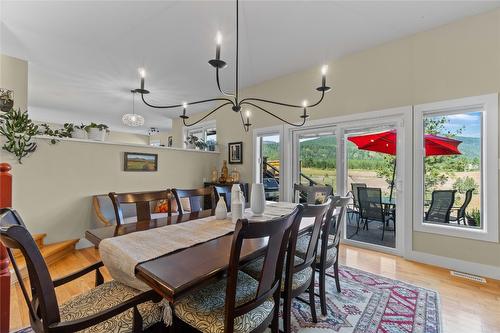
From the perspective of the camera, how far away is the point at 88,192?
3447mm

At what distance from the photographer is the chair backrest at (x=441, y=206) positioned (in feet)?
9.39

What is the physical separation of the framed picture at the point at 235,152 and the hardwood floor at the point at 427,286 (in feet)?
8.88

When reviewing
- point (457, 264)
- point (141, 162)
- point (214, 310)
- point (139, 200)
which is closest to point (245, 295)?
point (214, 310)

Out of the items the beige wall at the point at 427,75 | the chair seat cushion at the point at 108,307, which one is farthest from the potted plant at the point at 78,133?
the beige wall at the point at 427,75

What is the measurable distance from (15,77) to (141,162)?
2.14 m

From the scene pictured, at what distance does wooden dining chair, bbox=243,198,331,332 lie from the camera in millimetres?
1380

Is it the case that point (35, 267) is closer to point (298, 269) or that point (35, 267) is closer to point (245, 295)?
point (245, 295)

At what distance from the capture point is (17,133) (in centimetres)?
271

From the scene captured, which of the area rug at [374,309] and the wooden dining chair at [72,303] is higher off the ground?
the wooden dining chair at [72,303]

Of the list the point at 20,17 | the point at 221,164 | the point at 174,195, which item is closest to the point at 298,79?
the point at 221,164

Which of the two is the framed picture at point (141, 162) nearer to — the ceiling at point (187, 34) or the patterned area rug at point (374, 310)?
the ceiling at point (187, 34)

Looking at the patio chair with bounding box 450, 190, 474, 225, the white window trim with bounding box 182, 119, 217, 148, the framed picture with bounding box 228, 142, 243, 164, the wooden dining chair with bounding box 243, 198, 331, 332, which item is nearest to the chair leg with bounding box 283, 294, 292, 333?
the wooden dining chair with bounding box 243, 198, 331, 332

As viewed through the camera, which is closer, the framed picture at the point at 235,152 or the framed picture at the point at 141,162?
the framed picture at the point at 141,162

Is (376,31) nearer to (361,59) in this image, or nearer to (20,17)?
(361,59)
